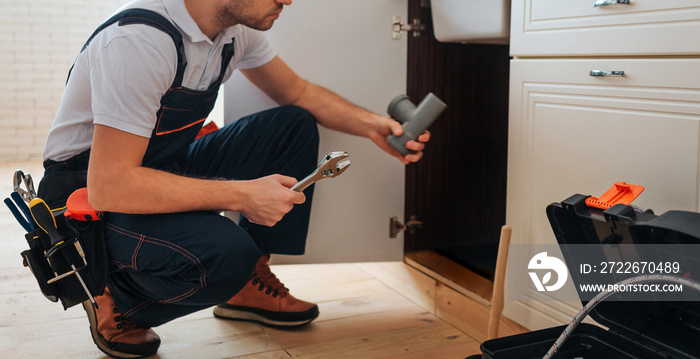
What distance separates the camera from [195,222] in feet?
4.16

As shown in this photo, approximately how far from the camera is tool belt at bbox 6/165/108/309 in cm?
125

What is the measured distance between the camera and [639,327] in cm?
106

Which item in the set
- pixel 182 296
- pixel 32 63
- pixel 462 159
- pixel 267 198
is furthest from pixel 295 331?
pixel 32 63

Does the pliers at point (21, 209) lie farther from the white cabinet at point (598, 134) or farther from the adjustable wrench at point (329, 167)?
the white cabinet at point (598, 134)

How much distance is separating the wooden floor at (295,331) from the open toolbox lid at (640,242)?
19.1 inches

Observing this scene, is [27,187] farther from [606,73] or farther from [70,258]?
[606,73]

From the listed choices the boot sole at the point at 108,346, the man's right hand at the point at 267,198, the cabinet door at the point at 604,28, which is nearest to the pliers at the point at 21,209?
the boot sole at the point at 108,346

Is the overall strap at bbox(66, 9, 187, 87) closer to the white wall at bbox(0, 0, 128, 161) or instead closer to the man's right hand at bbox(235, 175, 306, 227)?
the man's right hand at bbox(235, 175, 306, 227)

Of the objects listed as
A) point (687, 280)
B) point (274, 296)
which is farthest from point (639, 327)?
point (274, 296)

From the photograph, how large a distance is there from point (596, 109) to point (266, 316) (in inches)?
36.2

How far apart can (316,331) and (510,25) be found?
2.82 ft

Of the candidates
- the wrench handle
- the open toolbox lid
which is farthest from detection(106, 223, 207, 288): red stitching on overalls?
the open toolbox lid

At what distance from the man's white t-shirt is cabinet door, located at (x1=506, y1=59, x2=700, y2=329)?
26.7 inches

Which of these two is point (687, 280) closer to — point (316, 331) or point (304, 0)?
point (316, 331)
